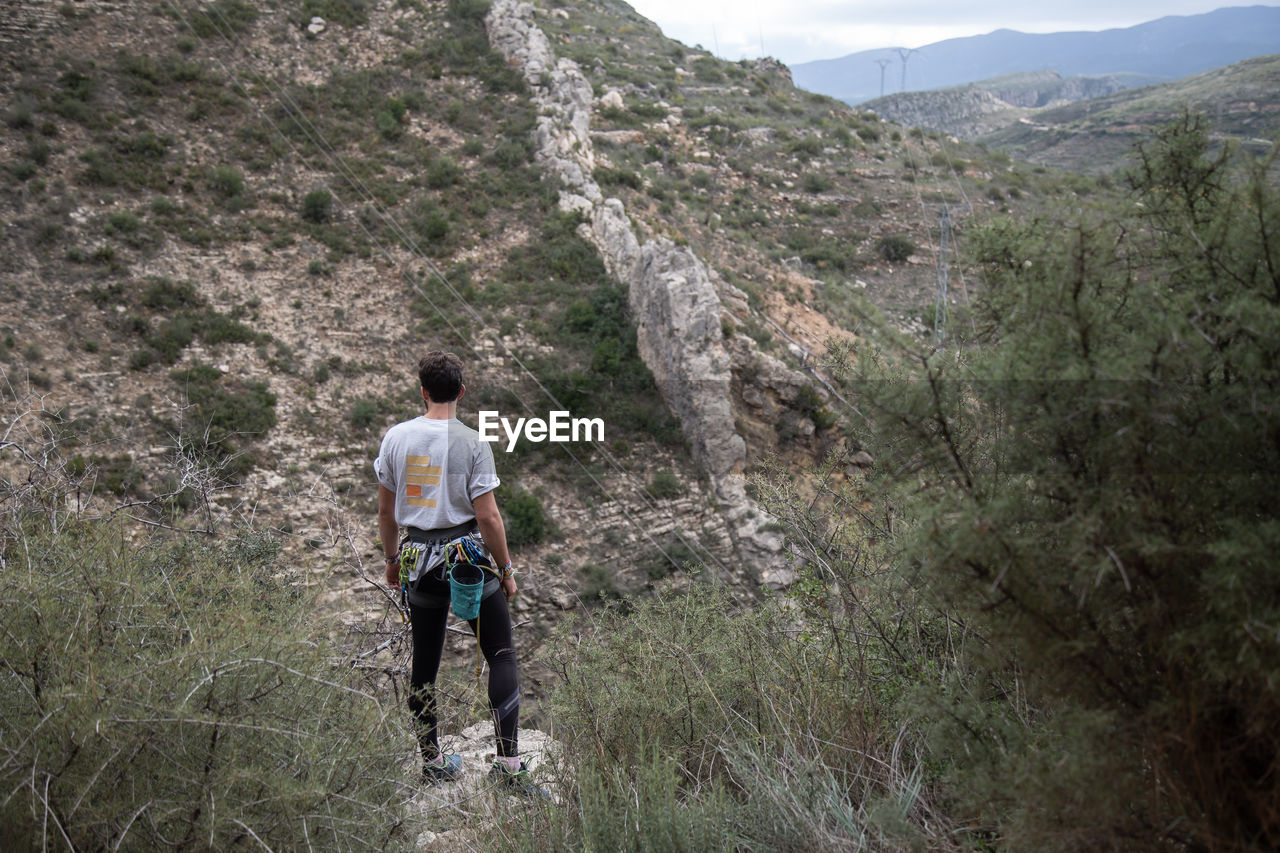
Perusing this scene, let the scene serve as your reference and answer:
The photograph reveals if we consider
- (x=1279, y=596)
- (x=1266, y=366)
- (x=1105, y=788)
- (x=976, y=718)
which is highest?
(x=1266, y=366)

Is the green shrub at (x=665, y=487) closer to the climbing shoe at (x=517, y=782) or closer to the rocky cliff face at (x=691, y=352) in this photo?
the rocky cliff face at (x=691, y=352)

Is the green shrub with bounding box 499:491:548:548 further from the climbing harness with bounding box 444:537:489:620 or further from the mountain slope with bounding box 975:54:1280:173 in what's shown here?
the mountain slope with bounding box 975:54:1280:173

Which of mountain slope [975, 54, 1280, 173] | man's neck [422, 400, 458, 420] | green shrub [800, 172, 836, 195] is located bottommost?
man's neck [422, 400, 458, 420]

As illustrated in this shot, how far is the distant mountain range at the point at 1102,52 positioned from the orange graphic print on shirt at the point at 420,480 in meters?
117

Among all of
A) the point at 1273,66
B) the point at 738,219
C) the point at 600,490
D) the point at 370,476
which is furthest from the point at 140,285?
the point at 1273,66

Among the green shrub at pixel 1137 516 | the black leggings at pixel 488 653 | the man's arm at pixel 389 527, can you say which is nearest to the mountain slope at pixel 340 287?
the man's arm at pixel 389 527

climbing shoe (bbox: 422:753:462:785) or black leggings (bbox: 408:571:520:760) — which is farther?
black leggings (bbox: 408:571:520:760)

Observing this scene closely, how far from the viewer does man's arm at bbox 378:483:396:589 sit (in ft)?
10.0

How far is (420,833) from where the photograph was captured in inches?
96.8

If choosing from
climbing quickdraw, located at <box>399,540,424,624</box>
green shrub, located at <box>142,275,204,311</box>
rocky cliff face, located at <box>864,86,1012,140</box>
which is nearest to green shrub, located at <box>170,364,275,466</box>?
green shrub, located at <box>142,275,204,311</box>

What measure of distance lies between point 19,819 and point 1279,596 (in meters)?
2.60

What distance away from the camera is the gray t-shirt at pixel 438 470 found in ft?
9.47

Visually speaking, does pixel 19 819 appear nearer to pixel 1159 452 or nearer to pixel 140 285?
pixel 1159 452

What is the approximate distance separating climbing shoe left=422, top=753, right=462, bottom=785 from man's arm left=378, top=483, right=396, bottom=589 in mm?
771
